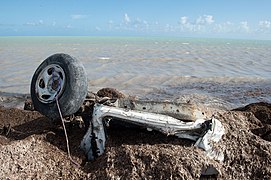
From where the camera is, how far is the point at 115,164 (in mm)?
3244

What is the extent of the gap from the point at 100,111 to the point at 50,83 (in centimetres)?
90

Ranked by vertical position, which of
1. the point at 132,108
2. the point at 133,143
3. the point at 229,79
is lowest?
the point at 229,79

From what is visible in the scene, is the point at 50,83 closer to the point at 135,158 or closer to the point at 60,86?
the point at 60,86

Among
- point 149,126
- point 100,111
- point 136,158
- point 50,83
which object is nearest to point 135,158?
point 136,158

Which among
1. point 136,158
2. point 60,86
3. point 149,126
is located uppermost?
point 60,86

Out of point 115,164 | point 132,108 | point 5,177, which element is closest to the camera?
point 5,177

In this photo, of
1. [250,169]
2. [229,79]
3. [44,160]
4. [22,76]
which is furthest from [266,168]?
[22,76]

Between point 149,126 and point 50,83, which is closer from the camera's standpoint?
point 149,126

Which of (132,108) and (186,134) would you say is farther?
(132,108)

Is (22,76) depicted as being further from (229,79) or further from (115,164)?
(115,164)

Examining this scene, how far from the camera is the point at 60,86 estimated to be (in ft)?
12.7

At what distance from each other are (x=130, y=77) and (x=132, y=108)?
356 inches

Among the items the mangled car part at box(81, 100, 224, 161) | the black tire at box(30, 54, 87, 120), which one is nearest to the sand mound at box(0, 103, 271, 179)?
the mangled car part at box(81, 100, 224, 161)

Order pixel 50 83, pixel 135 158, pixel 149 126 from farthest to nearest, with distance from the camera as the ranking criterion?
pixel 50 83, pixel 149 126, pixel 135 158
